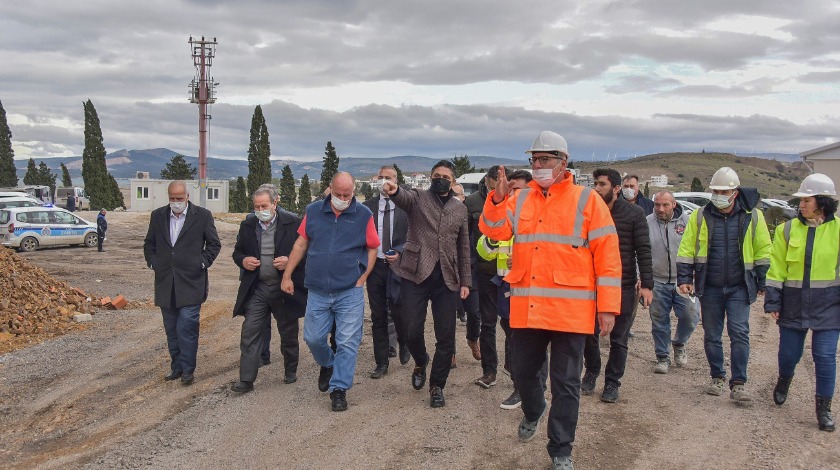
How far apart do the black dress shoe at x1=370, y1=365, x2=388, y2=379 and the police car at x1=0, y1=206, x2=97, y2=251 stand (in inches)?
800

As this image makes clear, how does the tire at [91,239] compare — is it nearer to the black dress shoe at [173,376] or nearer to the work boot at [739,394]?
the black dress shoe at [173,376]

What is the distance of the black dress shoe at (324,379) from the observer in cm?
650

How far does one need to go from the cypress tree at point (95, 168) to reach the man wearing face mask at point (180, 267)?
62589 mm

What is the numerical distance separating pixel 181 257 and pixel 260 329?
1.12 m

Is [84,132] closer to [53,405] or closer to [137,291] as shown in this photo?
[137,291]

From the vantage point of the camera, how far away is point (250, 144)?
61062 millimetres

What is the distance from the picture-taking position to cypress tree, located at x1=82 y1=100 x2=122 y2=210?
63812mm

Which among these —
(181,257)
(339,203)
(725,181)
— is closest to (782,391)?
(725,181)

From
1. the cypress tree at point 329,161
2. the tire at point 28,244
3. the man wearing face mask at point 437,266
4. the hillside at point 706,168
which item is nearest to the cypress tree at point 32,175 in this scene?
the cypress tree at point 329,161

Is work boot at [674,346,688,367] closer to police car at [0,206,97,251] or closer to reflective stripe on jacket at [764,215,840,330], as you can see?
reflective stripe on jacket at [764,215,840,330]

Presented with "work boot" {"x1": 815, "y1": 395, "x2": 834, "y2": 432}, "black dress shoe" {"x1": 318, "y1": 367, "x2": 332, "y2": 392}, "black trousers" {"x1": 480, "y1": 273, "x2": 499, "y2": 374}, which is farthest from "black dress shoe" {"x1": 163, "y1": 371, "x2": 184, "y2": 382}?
"work boot" {"x1": 815, "y1": 395, "x2": 834, "y2": 432}

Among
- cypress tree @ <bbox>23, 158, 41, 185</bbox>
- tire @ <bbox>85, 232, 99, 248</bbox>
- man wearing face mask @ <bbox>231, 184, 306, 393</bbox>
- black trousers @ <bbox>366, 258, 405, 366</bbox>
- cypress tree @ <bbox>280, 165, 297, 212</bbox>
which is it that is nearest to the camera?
man wearing face mask @ <bbox>231, 184, 306, 393</bbox>

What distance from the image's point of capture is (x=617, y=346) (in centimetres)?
643

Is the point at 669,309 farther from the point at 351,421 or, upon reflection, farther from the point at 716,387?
the point at 351,421
